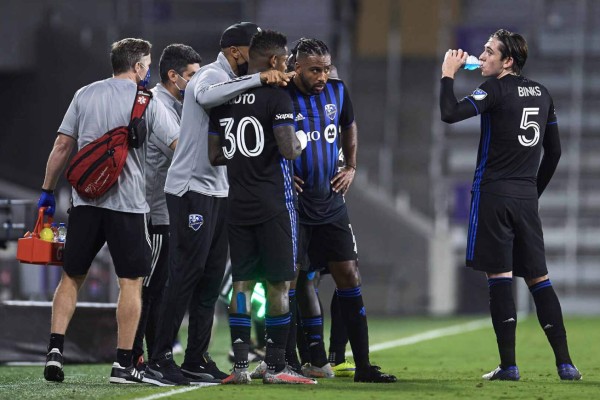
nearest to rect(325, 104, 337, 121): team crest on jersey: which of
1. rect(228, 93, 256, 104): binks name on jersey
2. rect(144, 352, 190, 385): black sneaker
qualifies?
rect(228, 93, 256, 104): binks name on jersey

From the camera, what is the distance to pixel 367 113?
72.2 ft

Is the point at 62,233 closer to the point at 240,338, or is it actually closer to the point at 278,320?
the point at 240,338

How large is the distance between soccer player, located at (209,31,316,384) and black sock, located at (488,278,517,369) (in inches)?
46.1

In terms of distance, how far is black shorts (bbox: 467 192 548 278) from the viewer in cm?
726

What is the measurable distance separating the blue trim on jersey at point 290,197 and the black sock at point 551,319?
5.07 feet

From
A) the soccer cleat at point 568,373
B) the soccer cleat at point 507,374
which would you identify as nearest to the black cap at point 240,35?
the soccer cleat at point 507,374

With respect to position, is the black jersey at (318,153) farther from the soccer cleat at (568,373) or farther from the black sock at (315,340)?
the soccer cleat at (568,373)

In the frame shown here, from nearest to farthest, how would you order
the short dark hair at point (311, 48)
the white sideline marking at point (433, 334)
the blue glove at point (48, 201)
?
1. the short dark hair at point (311, 48)
2. the blue glove at point (48, 201)
3. the white sideline marking at point (433, 334)

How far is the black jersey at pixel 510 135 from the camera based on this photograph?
7.26 metres

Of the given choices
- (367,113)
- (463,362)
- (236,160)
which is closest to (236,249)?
(236,160)

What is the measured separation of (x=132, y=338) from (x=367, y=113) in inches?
603

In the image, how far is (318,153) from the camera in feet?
23.1

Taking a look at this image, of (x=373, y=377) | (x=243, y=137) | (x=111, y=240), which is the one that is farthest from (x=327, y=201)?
(x=111, y=240)

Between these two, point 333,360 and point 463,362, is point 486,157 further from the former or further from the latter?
point 463,362
